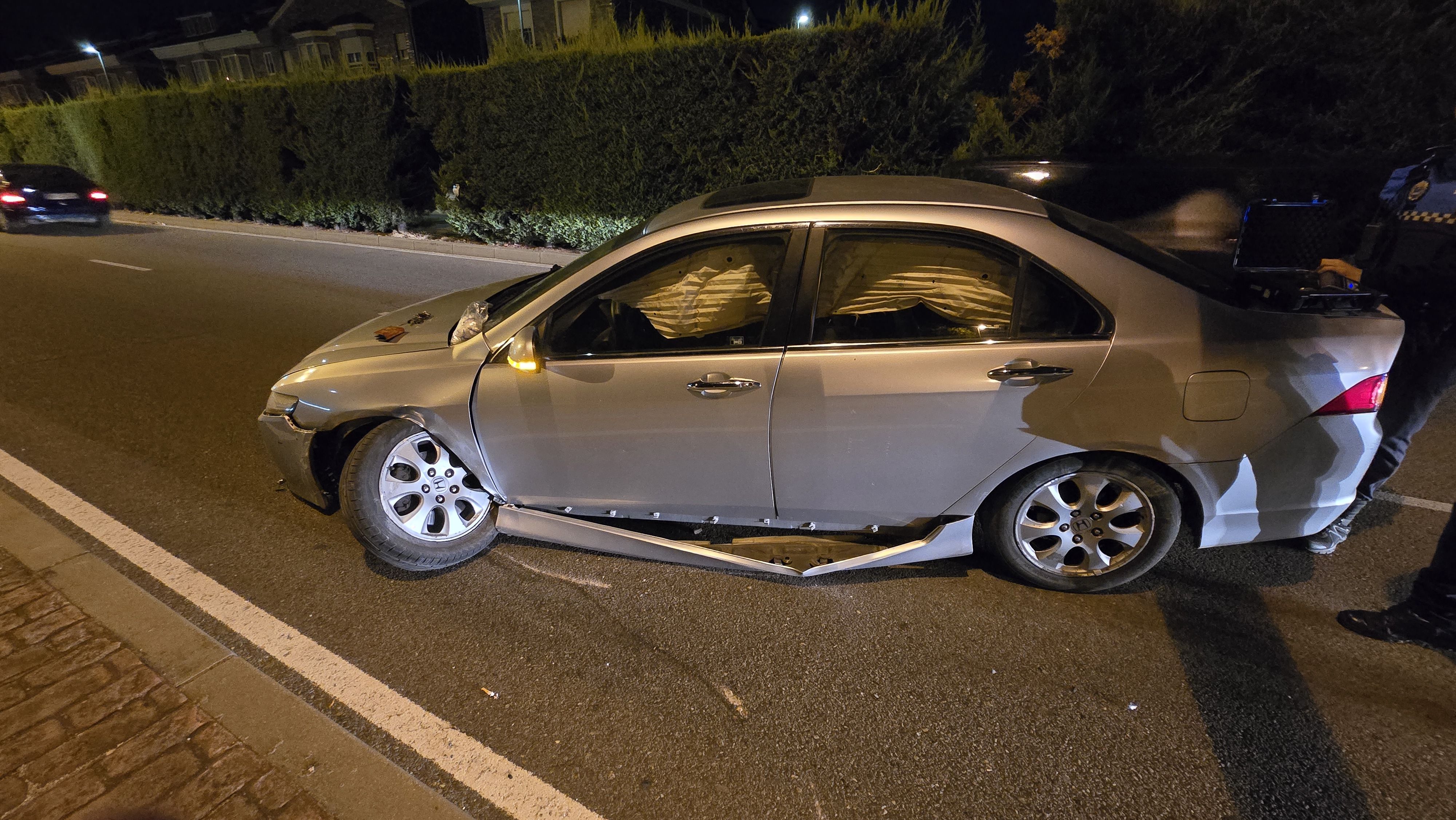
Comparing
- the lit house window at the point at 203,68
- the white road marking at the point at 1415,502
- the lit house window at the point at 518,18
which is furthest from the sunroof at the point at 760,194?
the lit house window at the point at 203,68

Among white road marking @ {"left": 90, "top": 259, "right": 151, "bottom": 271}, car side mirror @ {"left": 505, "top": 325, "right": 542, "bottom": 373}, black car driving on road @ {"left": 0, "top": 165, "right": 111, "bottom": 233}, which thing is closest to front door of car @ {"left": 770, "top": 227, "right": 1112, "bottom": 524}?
car side mirror @ {"left": 505, "top": 325, "right": 542, "bottom": 373}

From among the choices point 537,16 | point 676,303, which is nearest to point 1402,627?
point 676,303

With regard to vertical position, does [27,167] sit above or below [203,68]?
below

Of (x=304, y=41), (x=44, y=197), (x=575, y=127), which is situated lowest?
(x=44, y=197)

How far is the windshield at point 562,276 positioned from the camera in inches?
123

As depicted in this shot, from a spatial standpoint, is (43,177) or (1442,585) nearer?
(1442,585)

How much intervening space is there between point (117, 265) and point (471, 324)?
1190 cm

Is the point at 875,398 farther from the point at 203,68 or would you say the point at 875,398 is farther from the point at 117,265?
the point at 203,68

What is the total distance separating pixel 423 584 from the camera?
330cm

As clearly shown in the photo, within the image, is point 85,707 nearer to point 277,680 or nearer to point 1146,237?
point 277,680

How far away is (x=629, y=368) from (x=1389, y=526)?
359 cm

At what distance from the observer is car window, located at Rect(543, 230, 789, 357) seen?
9.53ft

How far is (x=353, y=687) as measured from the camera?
269 centimetres

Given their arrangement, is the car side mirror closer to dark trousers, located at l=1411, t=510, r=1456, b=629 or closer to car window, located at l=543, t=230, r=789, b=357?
car window, located at l=543, t=230, r=789, b=357
